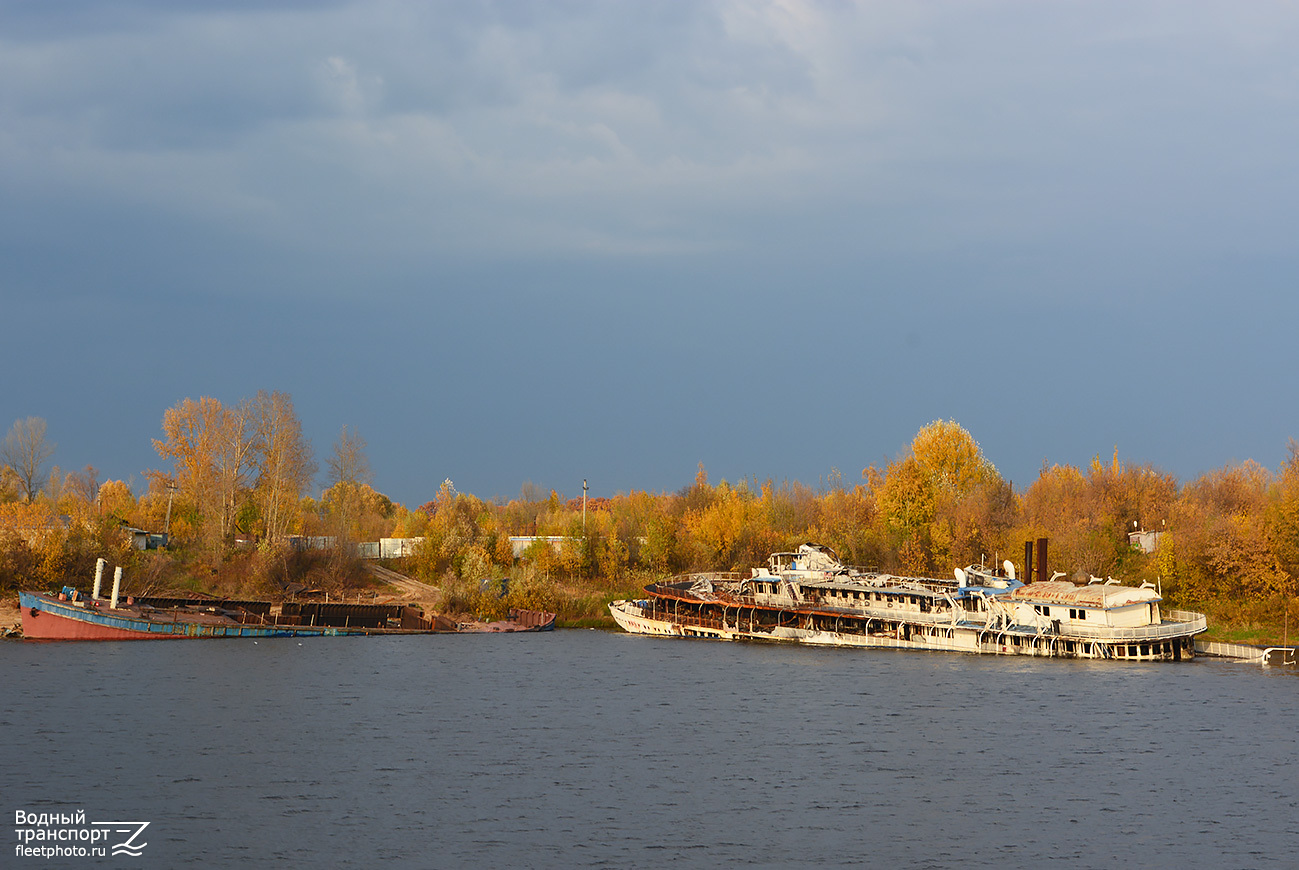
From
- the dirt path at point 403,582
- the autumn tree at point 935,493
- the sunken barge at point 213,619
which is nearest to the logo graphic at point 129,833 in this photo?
the sunken barge at point 213,619

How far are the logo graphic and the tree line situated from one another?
74.2 metres

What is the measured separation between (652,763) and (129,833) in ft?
70.3

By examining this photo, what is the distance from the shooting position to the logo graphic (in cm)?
3397

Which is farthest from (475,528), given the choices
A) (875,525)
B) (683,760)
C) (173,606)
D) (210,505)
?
(683,760)

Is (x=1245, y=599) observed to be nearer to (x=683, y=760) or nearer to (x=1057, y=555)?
(x=1057, y=555)

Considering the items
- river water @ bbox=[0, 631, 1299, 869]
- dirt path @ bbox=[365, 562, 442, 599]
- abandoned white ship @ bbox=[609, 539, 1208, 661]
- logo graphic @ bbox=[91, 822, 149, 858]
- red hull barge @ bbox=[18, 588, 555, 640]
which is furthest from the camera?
dirt path @ bbox=[365, 562, 442, 599]

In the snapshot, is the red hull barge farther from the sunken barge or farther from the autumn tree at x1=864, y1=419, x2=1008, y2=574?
the autumn tree at x1=864, y1=419, x2=1008, y2=574

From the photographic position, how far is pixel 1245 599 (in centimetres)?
9469

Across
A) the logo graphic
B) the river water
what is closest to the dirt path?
the river water

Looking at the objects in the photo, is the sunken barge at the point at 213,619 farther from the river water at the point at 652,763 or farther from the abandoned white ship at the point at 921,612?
the abandoned white ship at the point at 921,612

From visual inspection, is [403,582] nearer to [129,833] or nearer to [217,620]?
[217,620]

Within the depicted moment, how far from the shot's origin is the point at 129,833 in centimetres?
3569

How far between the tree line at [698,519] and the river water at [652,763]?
117 feet

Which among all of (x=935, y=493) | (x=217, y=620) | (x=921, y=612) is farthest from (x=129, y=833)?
(x=935, y=493)
